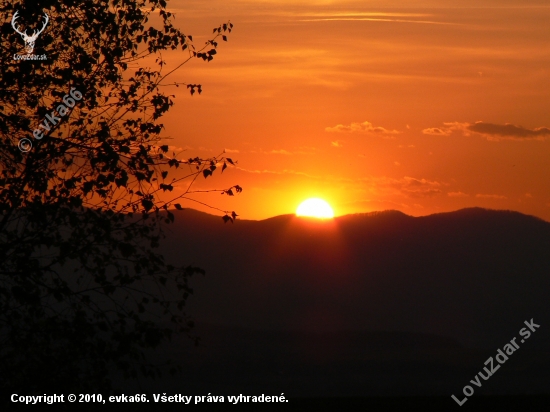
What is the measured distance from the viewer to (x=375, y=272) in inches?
5581

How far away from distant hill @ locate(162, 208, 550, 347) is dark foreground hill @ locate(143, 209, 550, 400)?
24 cm

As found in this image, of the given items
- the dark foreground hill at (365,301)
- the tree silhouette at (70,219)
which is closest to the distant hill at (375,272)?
the dark foreground hill at (365,301)

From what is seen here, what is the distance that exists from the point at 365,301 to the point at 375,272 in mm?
11406

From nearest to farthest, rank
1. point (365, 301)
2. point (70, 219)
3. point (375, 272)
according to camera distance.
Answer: point (70, 219) → point (365, 301) → point (375, 272)

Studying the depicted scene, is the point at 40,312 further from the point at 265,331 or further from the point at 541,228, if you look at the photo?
the point at 541,228

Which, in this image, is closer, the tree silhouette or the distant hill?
the tree silhouette

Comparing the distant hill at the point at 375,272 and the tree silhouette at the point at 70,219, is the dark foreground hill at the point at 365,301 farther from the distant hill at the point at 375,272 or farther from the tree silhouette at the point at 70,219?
the tree silhouette at the point at 70,219

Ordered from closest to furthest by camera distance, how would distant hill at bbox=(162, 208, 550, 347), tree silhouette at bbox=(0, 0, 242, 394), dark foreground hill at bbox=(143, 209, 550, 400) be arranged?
tree silhouette at bbox=(0, 0, 242, 394)
dark foreground hill at bbox=(143, 209, 550, 400)
distant hill at bbox=(162, 208, 550, 347)

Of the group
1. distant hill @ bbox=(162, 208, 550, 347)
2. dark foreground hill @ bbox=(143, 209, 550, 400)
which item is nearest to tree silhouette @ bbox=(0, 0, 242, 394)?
dark foreground hill @ bbox=(143, 209, 550, 400)

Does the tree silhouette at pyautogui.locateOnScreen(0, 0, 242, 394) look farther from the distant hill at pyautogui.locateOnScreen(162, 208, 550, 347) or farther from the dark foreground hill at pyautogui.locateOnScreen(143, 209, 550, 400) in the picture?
the distant hill at pyautogui.locateOnScreen(162, 208, 550, 347)

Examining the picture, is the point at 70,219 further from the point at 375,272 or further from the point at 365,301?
the point at 375,272

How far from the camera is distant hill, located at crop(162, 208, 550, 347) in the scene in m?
125

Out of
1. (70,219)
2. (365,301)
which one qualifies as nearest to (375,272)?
(365,301)

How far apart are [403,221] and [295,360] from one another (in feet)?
230
